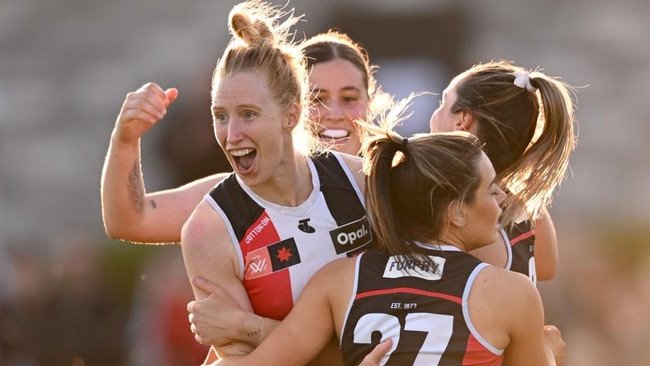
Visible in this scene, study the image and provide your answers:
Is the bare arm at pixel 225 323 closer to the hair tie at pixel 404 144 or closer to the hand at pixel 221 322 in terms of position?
the hand at pixel 221 322

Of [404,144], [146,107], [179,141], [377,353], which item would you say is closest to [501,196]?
[404,144]

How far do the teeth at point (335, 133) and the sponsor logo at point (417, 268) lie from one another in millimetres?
1538

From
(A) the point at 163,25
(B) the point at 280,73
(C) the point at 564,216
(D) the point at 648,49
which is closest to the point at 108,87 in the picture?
(A) the point at 163,25

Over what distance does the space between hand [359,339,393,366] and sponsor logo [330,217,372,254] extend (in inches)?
21.0

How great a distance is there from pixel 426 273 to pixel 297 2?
890 centimetres

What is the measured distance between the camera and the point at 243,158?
377 cm

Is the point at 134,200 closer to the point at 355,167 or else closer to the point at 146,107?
the point at 146,107

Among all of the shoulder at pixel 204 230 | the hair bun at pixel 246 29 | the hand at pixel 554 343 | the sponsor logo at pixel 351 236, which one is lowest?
the hand at pixel 554 343

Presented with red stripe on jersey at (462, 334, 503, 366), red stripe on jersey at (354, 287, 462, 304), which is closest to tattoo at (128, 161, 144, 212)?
red stripe on jersey at (354, 287, 462, 304)

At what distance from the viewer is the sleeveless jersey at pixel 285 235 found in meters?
3.74

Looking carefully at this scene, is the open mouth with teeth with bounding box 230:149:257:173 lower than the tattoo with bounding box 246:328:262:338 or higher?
higher

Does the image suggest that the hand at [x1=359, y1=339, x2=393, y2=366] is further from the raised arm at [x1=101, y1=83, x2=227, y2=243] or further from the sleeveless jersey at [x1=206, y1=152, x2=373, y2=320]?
the raised arm at [x1=101, y1=83, x2=227, y2=243]

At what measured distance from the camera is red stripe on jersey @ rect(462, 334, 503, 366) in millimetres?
3326

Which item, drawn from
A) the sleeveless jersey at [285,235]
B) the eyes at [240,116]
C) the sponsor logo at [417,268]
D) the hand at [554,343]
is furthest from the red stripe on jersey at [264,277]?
the hand at [554,343]
